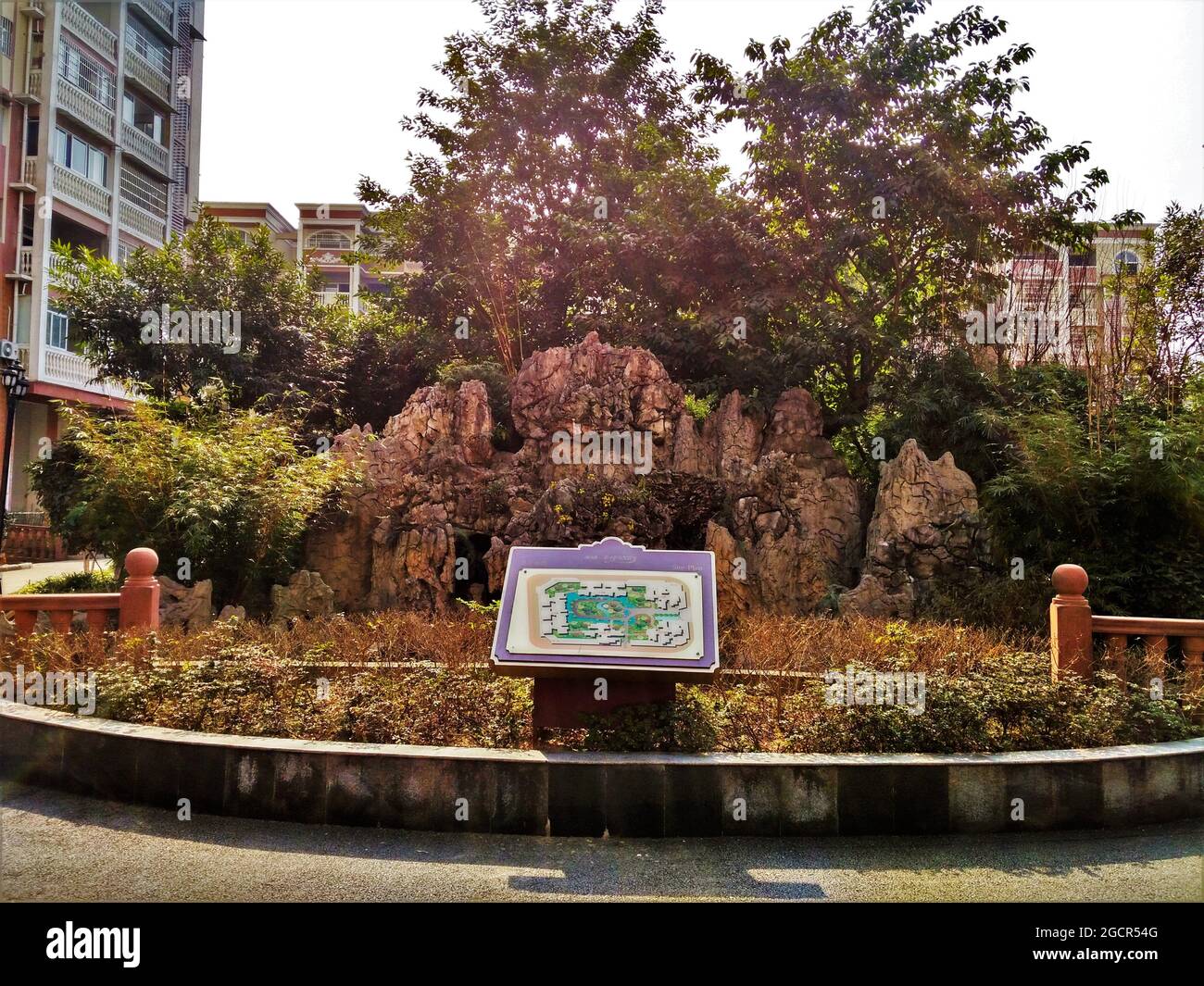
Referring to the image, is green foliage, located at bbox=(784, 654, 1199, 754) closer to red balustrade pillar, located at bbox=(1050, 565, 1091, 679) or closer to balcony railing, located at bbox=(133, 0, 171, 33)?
red balustrade pillar, located at bbox=(1050, 565, 1091, 679)

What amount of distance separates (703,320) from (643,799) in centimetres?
1008

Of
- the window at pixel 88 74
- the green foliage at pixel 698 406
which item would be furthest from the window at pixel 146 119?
Result: the green foliage at pixel 698 406

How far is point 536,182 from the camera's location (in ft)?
56.2

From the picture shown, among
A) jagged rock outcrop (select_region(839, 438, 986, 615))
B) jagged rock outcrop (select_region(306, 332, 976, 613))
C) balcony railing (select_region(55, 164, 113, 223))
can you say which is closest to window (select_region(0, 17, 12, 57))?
balcony railing (select_region(55, 164, 113, 223))

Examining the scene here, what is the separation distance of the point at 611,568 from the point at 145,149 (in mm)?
28186

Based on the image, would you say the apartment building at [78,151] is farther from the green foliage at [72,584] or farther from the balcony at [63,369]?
the green foliage at [72,584]

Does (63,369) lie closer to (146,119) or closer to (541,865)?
(146,119)

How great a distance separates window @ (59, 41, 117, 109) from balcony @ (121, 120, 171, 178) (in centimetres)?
83

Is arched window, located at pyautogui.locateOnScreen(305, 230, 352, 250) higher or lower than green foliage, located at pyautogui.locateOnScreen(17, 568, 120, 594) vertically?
higher

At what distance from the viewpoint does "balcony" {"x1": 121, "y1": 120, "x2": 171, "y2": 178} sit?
88.0ft

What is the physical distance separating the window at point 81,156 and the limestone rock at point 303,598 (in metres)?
19.9

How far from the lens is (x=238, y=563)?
33.8 feet

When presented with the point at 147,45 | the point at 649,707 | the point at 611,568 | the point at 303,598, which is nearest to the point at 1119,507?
the point at 611,568

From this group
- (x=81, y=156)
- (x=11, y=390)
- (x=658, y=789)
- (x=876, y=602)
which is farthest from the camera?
(x=81, y=156)
